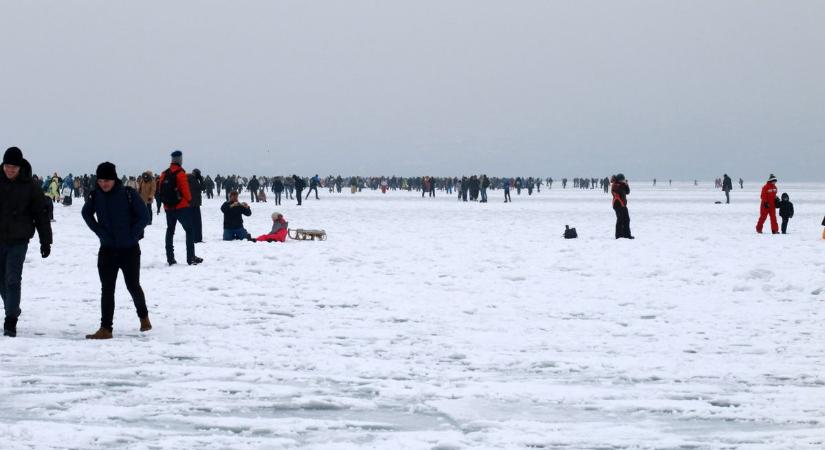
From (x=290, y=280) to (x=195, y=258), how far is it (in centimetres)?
238

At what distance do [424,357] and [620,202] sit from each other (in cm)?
1326

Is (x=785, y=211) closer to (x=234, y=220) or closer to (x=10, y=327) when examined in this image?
(x=234, y=220)

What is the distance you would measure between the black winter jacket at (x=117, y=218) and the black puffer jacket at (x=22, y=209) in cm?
40

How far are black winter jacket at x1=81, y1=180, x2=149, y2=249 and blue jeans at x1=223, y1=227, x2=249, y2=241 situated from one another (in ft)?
36.5

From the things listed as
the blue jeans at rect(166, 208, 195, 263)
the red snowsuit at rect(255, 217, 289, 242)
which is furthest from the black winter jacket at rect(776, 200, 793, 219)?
the blue jeans at rect(166, 208, 195, 263)

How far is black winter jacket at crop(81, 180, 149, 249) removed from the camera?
7.92 metres

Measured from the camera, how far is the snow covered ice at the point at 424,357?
5027 millimetres

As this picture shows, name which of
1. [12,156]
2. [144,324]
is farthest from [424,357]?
[12,156]

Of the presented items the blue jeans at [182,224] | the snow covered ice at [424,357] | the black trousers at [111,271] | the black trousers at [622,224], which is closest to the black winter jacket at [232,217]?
the snow covered ice at [424,357]

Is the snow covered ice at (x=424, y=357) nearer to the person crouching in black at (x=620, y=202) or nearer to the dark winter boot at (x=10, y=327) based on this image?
the dark winter boot at (x=10, y=327)

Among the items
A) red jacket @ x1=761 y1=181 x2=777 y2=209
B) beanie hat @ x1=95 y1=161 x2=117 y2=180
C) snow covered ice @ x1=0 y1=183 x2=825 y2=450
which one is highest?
beanie hat @ x1=95 y1=161 x2=117 y2=180

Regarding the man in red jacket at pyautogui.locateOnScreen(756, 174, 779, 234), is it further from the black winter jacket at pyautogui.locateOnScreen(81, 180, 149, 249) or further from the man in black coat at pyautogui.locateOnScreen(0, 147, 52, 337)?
the man in black coat at pyautogui.locateOnScreen(0, 147, 52, 337)

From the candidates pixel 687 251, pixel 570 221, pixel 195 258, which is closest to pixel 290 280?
pixel 195 258

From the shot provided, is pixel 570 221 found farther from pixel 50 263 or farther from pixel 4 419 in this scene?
pixel 4 419
